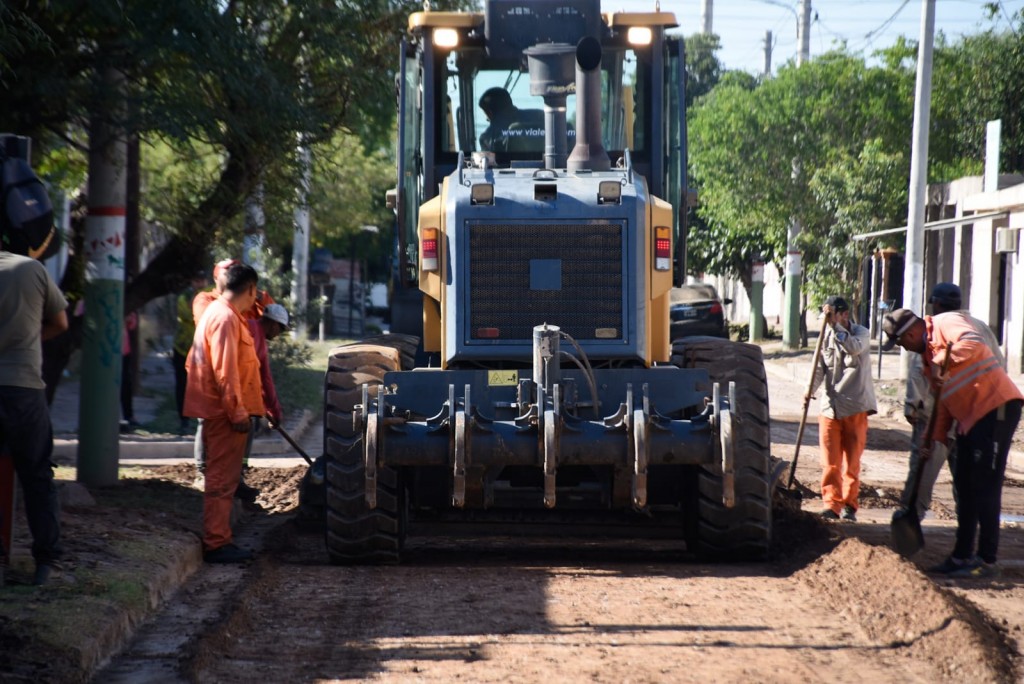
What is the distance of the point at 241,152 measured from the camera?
11.6 m

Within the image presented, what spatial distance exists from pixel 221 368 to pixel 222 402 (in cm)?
21

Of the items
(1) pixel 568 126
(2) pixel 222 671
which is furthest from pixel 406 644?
(1) pixel 568 126

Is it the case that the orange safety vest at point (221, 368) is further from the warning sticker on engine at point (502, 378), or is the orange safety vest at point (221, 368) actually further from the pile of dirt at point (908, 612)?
the pile of dirt at point (908, 612)

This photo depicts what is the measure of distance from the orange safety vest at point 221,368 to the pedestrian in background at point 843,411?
14.6 feet

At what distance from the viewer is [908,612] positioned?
7.05m

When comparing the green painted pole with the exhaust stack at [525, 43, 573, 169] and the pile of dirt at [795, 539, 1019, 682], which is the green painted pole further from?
the pile of dirt at [795, 539, 1019, 682]

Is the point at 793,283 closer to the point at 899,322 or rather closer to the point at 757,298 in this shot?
the point at 757,298

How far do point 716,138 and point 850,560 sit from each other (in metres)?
27.8

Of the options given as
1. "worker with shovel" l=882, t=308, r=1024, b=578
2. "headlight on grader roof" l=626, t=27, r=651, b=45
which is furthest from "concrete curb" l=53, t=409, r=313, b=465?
"worker with shovel" l=882, t=308, r=1024, b=578

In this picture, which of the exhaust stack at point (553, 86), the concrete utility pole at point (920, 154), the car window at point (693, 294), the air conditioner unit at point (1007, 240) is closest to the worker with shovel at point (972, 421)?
the exhaust stack at point (553, 86)

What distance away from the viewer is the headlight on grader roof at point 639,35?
31.8 ft

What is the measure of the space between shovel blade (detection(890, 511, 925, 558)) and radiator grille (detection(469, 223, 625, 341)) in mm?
2213

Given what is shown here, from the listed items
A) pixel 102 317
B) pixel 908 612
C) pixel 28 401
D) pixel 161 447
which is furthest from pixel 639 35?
pixel 161 447

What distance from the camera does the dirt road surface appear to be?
619cm
